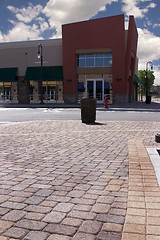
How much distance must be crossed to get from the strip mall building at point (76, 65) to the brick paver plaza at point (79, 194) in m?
27.9

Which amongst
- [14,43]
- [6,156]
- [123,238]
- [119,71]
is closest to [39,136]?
[6,156]

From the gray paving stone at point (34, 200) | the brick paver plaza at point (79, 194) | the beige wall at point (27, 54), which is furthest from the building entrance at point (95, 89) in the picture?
the gray paving stone at point (34, 200)

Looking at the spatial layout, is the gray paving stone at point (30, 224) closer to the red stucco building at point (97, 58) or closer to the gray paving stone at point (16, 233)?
Result: the gray paving stone at point (16, 233)

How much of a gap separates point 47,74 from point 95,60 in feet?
22.2

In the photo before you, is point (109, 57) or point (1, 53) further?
point (1, 53)

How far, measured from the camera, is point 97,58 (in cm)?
3403

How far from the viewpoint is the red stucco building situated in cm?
3259

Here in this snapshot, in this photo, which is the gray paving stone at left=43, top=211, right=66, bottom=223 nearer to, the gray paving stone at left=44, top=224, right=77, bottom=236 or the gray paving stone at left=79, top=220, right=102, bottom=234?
the gray paving stone at left=44, top=224, right=77, bottom=236

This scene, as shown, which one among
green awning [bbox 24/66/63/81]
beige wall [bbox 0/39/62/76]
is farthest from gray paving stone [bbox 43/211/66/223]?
beige wall [bbox 0/39/62/76]

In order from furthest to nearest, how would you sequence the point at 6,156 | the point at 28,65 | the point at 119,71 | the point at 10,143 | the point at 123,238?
the point at 28,65
the point at 119,71
the point at 10,143
the point at 6,156
the point at 123,238

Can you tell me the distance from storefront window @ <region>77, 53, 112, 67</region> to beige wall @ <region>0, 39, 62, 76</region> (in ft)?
11.0

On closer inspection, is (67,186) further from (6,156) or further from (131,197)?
(6,156)

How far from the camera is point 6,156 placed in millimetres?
5918

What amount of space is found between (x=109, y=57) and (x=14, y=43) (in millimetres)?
14429
